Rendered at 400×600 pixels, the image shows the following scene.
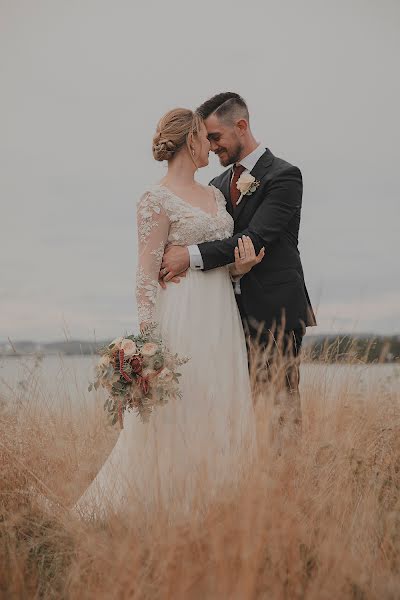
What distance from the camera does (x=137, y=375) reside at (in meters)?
3.75

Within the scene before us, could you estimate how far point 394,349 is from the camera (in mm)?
5609

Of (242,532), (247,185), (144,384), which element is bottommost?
(242,532)

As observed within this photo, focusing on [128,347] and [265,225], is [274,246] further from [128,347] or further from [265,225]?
[128,347]

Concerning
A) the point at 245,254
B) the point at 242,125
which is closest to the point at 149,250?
the point at 245,254

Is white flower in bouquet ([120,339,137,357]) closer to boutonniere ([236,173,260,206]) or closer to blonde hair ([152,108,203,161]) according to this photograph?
blonde hair ([152,108,203,161])

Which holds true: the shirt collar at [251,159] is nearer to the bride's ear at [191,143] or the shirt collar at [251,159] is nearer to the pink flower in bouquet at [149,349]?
the bride's ear at [191,143]

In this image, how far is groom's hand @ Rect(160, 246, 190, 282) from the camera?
4219 mm

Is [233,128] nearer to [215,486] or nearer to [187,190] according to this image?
[187,190]

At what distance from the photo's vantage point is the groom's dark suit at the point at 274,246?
473 centimetres

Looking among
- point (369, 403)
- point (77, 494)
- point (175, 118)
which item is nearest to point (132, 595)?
point (77, 494)

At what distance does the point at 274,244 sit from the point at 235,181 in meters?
0.63

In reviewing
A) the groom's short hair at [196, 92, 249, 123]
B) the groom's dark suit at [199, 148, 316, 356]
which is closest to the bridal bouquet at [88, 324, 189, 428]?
the groom's dark suit at [199, 148, 316, 356]

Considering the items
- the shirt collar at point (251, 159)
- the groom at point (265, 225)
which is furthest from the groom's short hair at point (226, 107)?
the shirt collar at point (251, 159)

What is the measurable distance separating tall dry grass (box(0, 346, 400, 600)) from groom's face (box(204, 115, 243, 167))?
1.99 metres
